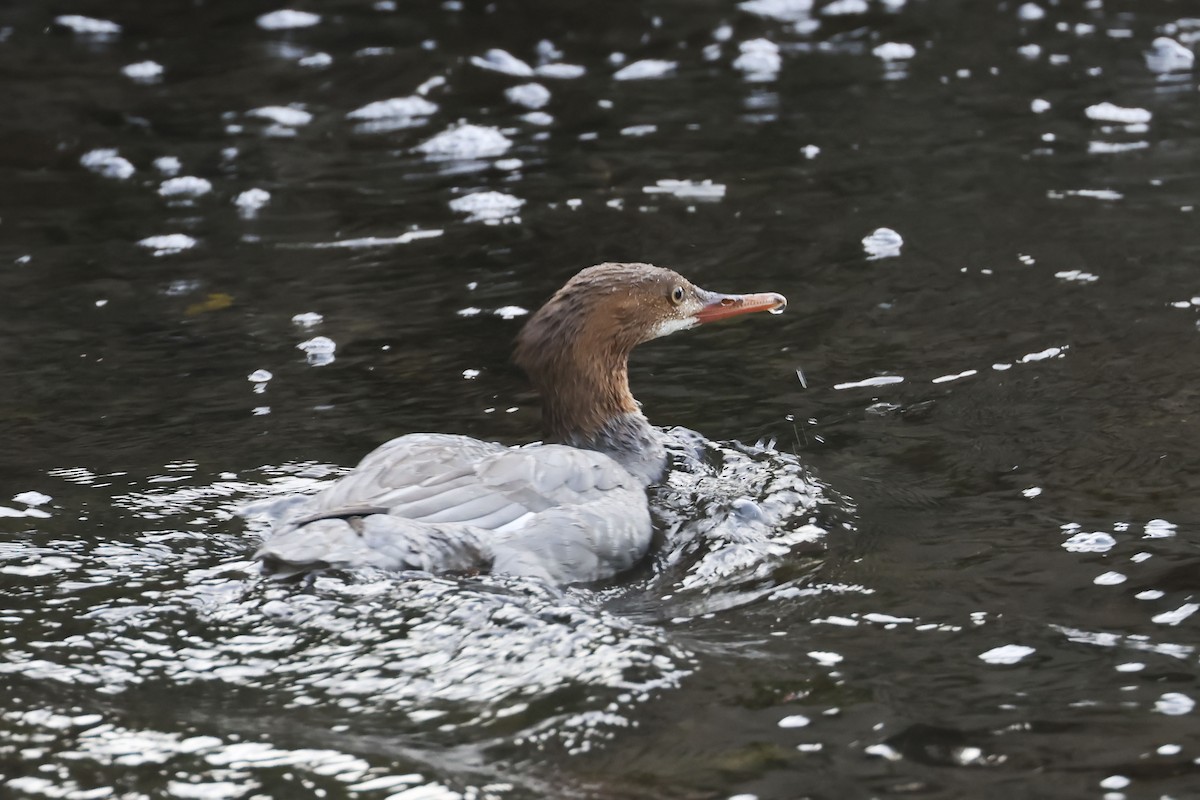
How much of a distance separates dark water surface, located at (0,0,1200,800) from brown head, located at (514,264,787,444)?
0.42 metres

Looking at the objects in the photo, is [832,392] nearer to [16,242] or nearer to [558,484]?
[558,484]

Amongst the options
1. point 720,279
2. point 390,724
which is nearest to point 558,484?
point 390,724

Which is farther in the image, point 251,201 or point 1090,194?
point 251,201

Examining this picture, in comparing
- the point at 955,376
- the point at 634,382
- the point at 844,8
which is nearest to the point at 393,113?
the point at 844,8

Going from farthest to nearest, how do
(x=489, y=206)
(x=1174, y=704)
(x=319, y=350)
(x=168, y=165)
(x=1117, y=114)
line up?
(x=1117, y=114) < (x=168, y=165) < (x=489, y=206) < (x=319, y=350) < (x=1174, y=704)

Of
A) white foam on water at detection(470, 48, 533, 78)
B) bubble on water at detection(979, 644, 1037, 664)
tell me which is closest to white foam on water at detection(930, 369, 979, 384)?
bubble on water at detection(979, 644, 1037, 664)

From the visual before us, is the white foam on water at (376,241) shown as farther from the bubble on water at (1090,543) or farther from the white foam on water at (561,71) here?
the bubble on water at (1090,543)

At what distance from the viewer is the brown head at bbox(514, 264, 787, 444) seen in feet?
20.2

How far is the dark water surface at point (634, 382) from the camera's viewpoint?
3955mm

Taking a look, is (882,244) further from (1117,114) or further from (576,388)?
(1117,114)

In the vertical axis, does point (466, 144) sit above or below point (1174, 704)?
below

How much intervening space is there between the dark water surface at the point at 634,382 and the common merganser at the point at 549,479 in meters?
0.15

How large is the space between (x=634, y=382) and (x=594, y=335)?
858 mm

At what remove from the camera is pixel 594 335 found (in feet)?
20.4
